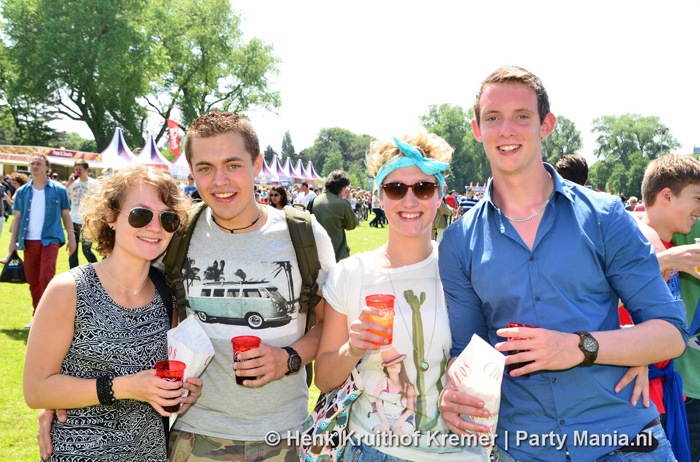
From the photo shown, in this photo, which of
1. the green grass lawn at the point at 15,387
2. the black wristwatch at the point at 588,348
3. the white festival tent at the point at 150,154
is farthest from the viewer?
the white festival tent at the point at 150,154

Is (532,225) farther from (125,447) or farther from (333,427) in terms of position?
(125,447)

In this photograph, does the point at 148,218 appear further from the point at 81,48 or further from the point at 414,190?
the point at 81,48

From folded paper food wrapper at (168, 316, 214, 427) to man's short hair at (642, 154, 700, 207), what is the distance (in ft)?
10.2

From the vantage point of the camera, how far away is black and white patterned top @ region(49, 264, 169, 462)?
2.26 m

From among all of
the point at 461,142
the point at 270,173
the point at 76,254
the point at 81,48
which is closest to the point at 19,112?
the point at 81,48

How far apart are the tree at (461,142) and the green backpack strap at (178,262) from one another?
85.4m

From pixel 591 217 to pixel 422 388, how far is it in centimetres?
112

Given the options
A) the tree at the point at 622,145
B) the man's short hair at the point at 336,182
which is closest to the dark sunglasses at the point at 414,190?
the man's short hair at the point at 336,182

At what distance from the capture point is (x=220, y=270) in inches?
102

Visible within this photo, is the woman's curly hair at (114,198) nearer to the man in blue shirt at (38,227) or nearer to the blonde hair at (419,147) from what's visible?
the blonde hair at (419,147)

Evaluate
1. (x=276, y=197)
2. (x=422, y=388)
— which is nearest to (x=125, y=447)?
(x=422, y=388)

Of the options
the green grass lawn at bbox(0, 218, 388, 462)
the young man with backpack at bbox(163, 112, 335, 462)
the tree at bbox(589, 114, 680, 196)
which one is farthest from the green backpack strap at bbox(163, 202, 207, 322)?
the tree at bbox(589, 114, 680, 196)

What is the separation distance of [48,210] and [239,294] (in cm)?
640

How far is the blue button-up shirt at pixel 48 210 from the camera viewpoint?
7.21 m
